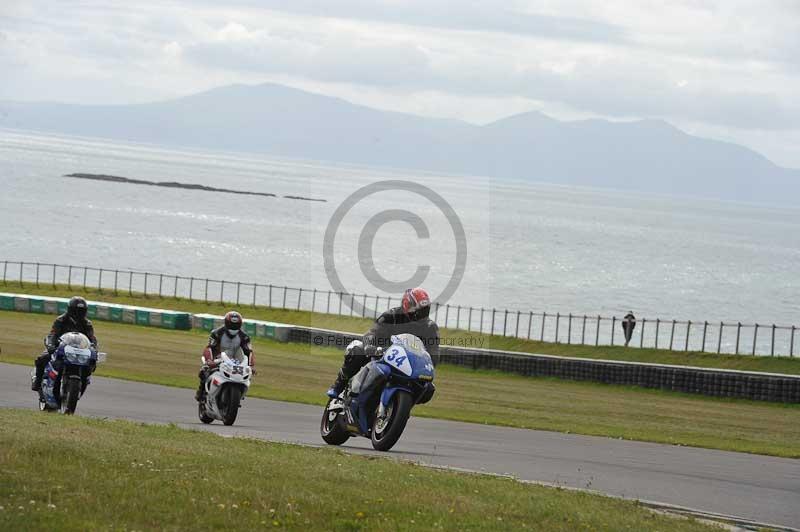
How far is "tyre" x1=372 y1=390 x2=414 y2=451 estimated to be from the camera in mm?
15359

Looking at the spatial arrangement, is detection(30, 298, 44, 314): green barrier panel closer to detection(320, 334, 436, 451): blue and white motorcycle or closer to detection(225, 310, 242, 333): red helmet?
detection(225, 310, 242, 333): red helmet

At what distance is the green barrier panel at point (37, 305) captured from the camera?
5609cm

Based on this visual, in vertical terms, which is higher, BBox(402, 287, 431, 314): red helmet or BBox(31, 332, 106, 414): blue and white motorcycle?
BBox(402, 287, 431, 314): red helmet

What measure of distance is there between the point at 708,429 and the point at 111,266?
92.7 m

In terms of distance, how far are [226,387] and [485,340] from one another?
111 ft

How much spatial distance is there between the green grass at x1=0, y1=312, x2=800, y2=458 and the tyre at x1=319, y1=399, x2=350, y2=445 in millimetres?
7563

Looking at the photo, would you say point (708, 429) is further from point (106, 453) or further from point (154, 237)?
point (154, 237)

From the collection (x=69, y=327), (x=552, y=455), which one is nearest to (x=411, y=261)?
(x=69, y=327)

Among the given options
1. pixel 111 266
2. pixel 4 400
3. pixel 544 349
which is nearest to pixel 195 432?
pixel 4 400

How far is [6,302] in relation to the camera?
57156 mm

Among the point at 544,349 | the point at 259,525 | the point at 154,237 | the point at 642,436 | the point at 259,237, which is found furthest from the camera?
the point at 259,237

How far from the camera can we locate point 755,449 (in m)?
21.9

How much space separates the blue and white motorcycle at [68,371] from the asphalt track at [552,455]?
972 millimetres

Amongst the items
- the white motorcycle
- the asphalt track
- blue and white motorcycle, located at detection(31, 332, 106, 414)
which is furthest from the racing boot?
blue and white motorcycle, located at detection(31, 332, 106, 414)
